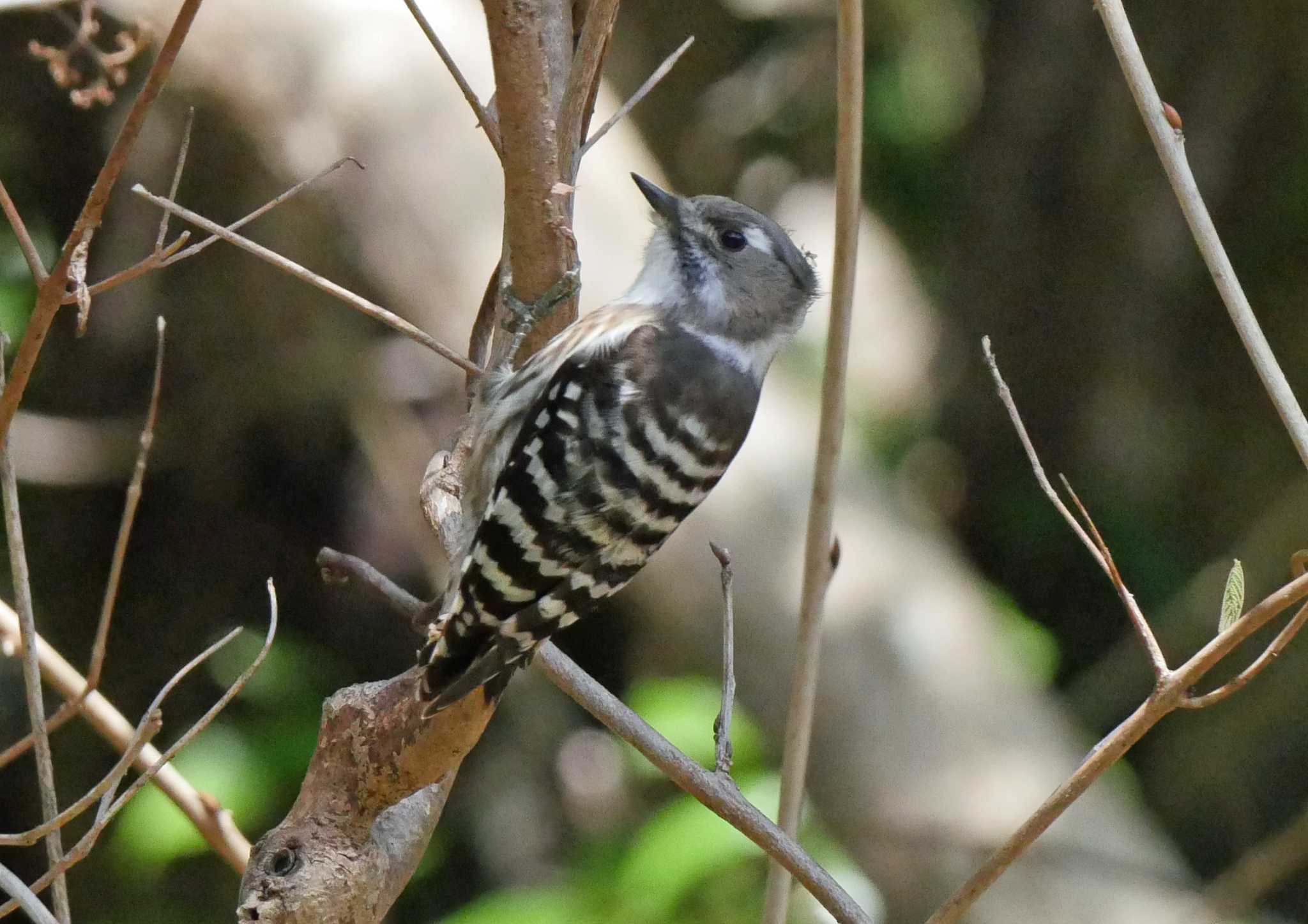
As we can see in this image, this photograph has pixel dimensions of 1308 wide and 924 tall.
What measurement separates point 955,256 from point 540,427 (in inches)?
132

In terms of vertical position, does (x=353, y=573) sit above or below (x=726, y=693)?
above

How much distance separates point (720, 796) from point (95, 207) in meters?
0.90

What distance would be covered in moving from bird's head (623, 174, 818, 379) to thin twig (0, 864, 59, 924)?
1.71m

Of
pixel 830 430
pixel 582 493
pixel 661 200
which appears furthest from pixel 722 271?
pixel 830 430

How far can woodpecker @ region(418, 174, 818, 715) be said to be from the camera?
81.9 inches

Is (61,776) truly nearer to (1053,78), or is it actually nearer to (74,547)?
(74,547)

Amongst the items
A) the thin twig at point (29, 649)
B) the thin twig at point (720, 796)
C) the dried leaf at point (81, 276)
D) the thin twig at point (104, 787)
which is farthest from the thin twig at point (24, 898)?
the thin twig at point (720, 796)

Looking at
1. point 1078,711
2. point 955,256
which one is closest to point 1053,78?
point 955,256

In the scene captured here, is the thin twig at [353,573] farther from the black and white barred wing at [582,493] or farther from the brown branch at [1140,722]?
the brown branch at [1140,722]

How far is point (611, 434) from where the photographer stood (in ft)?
7.66

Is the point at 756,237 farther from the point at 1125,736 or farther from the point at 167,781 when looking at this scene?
the point at 1125,736

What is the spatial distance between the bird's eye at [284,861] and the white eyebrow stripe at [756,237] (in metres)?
1.59

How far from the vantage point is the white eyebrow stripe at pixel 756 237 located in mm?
2764

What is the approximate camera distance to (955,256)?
17.4 ft
